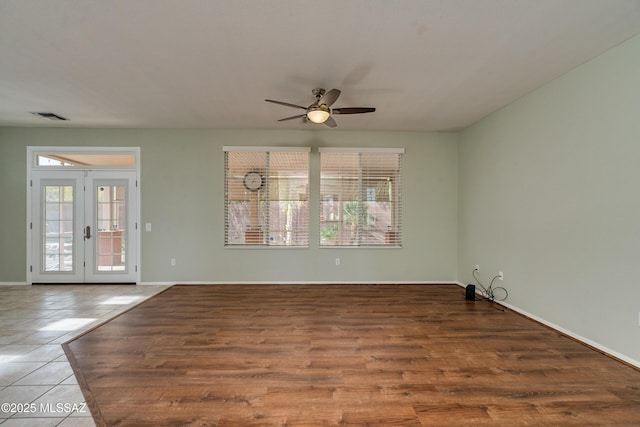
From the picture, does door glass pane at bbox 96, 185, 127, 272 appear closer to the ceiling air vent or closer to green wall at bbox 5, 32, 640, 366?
green wall at bbox 5, 32, 640, 366

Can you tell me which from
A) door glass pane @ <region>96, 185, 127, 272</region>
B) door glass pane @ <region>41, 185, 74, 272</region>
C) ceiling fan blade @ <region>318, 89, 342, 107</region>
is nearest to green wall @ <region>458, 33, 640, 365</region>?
ceiling fan blade @ <region>318, 89, 342, 107</region>

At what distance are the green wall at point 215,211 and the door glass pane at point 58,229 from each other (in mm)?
362

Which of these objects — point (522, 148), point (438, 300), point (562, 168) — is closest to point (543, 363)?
point (438, 300)

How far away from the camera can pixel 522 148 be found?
3656 mm

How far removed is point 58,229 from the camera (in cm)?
498

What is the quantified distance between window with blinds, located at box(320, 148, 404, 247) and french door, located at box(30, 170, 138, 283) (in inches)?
138

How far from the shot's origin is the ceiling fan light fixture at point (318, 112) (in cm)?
317

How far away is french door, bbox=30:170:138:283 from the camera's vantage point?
4957 mm

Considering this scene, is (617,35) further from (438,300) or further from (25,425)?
(25,425)

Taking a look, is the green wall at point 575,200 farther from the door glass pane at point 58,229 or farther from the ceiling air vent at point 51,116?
the door glass pane at point 58,229

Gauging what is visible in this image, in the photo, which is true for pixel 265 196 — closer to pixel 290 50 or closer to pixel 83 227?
pixel 290 50

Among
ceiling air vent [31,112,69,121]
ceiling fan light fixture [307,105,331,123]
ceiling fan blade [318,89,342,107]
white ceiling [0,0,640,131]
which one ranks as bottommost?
ceiling fan light fixture [307,105,331,123]

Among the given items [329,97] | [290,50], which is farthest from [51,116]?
[329,97]

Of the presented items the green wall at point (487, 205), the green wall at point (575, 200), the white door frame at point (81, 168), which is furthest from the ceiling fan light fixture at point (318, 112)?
the white door frame at point (81, 168)
